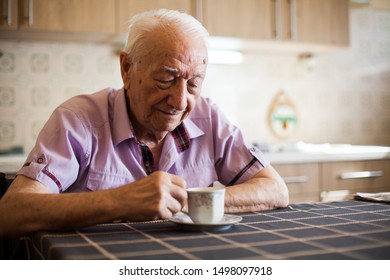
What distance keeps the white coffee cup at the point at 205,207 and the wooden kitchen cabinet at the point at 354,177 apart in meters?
1.95

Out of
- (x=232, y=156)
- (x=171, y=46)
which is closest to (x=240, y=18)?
(x=232, y=156)

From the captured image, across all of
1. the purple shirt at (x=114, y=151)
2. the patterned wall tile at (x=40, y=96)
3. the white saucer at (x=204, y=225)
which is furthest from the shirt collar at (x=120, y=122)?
the patterned wall tile at (x=40, y=96)

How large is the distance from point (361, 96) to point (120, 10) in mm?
2059

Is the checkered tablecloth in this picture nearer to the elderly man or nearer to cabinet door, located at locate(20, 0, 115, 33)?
the elderly man

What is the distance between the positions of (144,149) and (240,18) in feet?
5.58

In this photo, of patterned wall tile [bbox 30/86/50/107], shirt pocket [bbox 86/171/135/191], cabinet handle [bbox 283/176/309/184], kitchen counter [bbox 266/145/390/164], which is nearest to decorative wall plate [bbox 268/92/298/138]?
kitchen counter [bbox 266/145/390/164]

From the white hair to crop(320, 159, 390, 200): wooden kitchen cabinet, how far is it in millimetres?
1712

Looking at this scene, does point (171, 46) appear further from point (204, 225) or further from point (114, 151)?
point (204, 225)

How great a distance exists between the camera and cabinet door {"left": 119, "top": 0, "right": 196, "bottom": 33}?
2.61m

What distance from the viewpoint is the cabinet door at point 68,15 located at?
2443 mm

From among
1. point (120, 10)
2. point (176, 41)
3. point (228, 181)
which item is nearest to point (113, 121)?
point (176, 41)

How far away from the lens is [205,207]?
985 millimetres

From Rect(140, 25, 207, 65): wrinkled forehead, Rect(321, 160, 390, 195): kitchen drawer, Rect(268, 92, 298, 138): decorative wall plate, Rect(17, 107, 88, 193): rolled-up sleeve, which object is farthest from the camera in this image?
Rect(268, 92, 298, 138): decorative wall plate

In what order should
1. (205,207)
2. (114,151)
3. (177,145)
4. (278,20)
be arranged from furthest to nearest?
(278,20)
(177,145)
(114,151)
(205,207)
